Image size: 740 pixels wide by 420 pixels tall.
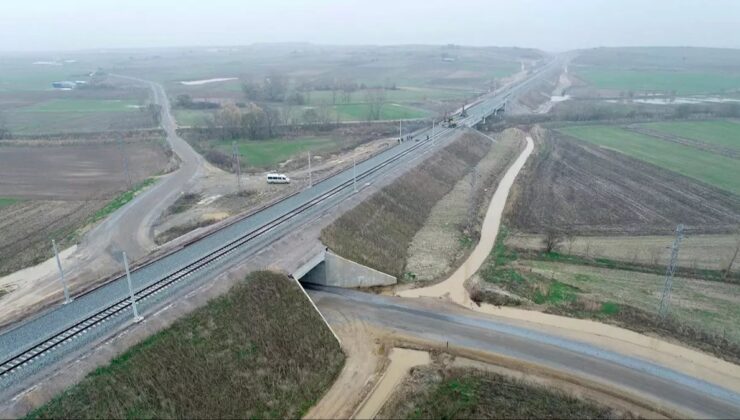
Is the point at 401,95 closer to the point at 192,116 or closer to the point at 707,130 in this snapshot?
the point at 192,116

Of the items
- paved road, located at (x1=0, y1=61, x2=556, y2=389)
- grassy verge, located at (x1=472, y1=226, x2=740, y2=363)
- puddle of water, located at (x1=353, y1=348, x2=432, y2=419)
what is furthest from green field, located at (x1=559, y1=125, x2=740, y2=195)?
puddle of water, located at (x1=353, y1=348, x2=432, y2=419)

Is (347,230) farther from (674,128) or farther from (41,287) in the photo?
(674,128)

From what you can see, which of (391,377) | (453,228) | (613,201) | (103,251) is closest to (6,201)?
(103,251)

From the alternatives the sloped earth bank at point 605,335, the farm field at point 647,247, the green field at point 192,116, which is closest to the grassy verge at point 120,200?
the sloped earth bank at point 605,335

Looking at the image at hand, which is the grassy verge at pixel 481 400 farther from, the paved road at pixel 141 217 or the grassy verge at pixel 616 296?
the paved road at pixel 141 217

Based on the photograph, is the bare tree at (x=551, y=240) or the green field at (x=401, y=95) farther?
the green field at (x=401, y=95)

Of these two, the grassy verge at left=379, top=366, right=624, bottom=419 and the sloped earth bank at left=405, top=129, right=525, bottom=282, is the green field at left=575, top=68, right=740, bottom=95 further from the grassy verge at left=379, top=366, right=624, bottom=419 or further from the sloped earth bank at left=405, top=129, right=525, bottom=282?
the grassy verge at left=379, top=366, right=624, bottom=419
